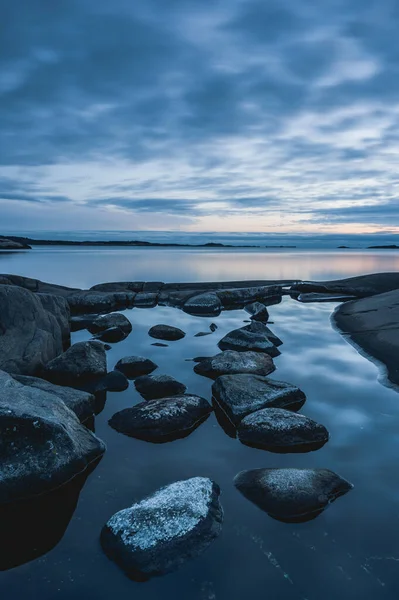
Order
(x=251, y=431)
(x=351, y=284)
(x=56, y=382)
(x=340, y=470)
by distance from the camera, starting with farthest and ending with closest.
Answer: (x=351, y=284)
(x=56, y=382)
(x=251, y=431)
(x=340, y=470)

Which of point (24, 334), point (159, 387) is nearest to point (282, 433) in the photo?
point (159, 387)

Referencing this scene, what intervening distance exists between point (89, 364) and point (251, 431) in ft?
10.6

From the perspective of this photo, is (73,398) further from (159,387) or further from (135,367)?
(135,367)

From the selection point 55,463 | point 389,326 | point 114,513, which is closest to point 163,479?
point 114,513

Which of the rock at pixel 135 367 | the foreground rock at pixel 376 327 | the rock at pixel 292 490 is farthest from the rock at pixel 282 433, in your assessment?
the rock at pixel 135 367

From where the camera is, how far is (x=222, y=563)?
9.55 feet

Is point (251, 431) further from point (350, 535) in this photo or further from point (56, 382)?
point (56, 382)

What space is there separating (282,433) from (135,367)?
136 inches

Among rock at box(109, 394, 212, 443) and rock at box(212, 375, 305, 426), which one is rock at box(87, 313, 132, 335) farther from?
rock at box(109, 394, 212, 443)

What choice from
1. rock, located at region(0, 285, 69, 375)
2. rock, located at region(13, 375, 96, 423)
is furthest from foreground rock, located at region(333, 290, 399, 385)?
rock, located at region(0, 285, 69, 375)

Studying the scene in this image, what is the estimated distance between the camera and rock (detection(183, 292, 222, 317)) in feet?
46.9

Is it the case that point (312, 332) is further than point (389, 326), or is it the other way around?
point (312, 332)

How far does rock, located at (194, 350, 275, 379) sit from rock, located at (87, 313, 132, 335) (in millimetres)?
4097

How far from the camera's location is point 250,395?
5395 mm
